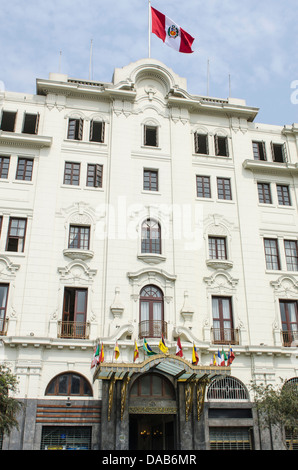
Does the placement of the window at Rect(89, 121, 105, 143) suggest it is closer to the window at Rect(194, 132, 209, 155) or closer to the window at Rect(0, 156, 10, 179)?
the window at Rect(0, 156, 10, 179)

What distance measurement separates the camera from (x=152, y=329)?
977 inches

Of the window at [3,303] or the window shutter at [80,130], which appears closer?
the window at [3,303]

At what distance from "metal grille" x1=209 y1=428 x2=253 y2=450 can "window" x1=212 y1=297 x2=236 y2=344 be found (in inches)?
179

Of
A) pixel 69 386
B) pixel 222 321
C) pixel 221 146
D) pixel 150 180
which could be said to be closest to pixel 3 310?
pixel 69 386

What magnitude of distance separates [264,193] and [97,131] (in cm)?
1179

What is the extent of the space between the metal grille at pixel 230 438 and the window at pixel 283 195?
47.8ft

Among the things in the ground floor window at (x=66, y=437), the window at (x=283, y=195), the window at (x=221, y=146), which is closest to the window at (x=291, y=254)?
the window at (x=283, y=195)

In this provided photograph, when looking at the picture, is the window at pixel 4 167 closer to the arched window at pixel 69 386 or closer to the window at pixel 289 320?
the arched window at pixel 69 386

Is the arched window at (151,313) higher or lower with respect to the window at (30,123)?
lower

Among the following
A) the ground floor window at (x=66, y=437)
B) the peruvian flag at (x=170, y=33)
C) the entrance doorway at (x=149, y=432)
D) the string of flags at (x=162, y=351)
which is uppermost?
the peruvian flag at (x=170, y=33)

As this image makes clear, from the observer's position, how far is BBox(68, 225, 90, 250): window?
26.8m

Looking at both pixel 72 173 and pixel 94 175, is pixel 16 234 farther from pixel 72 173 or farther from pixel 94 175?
pixel 94 175

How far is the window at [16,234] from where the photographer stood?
25.9 m

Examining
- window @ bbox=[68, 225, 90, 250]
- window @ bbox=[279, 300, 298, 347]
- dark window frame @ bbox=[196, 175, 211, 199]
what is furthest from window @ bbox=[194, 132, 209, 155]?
window @ bbox=[279, 300, 298, 347]
